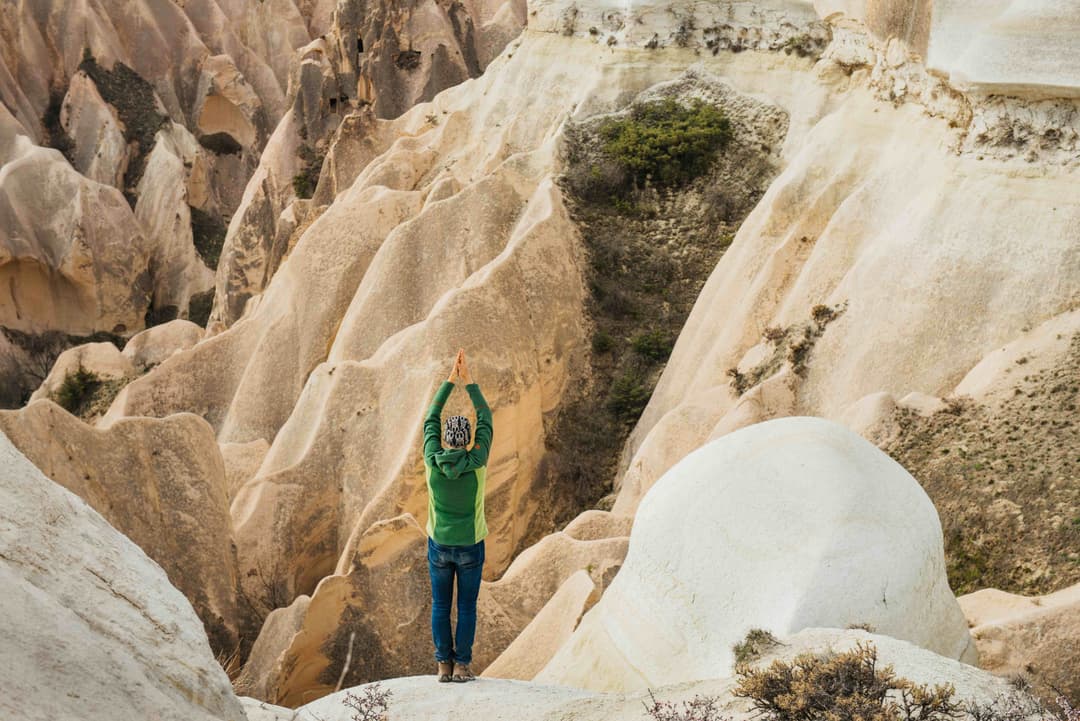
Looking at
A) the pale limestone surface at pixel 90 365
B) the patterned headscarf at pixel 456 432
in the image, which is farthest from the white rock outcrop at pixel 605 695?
the pale limestone surface at pixel 90 365

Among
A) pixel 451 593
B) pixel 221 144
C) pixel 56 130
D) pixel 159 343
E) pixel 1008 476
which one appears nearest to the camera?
pixel 451 593

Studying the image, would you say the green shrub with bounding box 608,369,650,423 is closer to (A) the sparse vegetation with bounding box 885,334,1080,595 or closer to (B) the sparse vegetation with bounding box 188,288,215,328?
(A) the sparse vegetation with bounding box 885,334,1080,595

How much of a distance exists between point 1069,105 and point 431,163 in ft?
51.7

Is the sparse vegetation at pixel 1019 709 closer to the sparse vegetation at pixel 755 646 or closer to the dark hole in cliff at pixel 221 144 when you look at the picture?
the sparse vegetation at pixel 755 646

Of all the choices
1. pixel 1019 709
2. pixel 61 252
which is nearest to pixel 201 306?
pixel 61 252

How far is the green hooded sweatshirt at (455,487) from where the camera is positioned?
7516mm

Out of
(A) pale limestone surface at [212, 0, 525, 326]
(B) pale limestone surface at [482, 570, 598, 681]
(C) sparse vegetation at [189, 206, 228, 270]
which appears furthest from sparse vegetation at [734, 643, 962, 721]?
(C) sparse vegetation at [189, 206, 228, 270]

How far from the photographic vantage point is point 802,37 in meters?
22.7

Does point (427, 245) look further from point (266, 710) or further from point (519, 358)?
point (266, 710)

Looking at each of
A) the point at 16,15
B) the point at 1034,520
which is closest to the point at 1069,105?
the point at 1034,520

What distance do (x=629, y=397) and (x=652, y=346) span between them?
3.60 ft

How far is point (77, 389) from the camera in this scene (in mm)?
25859

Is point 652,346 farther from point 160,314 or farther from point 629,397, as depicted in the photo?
point 160,314

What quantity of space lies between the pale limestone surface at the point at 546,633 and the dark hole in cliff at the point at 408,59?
95.7 ft
